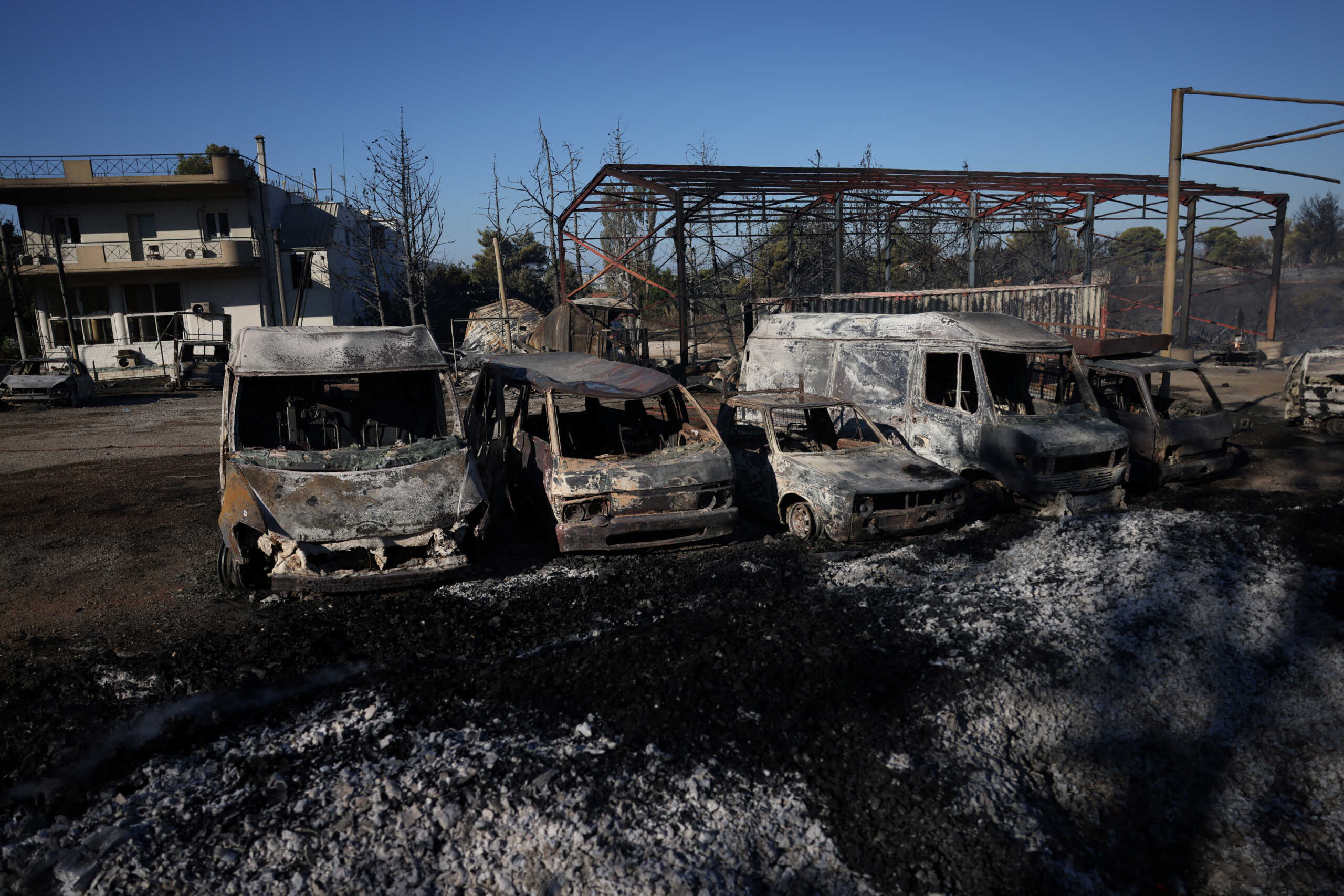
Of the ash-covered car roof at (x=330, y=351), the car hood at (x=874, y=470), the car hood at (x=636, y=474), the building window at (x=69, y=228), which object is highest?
the building window at (x=69, y=228)

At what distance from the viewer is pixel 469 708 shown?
4.38 m

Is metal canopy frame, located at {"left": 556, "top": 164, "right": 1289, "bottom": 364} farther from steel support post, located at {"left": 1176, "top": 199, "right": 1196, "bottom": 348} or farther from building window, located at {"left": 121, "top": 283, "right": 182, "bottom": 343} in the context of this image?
building window, located at {"left": 121, "top": 283, "right": 182, "bottom": 343}

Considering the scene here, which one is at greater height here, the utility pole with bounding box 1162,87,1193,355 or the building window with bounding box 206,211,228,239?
the building window with bounding box 206,211,228,239

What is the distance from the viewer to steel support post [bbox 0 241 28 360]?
26688mm

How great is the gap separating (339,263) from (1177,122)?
96.0 feet

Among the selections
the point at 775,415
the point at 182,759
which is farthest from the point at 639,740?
the point at 775,415

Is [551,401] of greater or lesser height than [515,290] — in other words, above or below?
below

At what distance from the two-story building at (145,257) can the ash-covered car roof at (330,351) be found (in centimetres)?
2284

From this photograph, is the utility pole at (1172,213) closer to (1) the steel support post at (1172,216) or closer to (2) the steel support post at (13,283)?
(1) the steel support post at (1172,216)

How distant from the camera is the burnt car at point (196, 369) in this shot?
22.9 meters

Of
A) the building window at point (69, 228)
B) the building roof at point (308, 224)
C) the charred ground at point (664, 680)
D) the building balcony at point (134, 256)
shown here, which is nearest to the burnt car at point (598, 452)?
the charred ground at point (664, 680)

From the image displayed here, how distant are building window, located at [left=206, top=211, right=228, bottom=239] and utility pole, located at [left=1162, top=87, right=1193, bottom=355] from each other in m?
29.8

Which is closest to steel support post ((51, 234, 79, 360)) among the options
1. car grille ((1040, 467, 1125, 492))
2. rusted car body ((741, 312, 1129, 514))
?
rusted car body ((741, 312, 1129, 514))

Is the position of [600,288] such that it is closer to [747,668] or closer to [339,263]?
[339,263]
